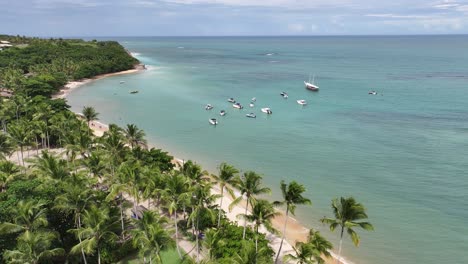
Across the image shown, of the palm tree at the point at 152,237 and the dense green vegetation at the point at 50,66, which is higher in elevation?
the dense green vegetation at the point at 50,66

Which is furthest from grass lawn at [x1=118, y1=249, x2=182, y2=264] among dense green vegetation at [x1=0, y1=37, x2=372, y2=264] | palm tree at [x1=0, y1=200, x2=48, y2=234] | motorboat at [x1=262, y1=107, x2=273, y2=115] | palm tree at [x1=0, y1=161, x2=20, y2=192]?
motorboat at [x1=262, y1=107, x2=273, y2=115]

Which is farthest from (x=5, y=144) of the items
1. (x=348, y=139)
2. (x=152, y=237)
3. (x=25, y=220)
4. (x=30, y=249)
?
(x=348, y=139)

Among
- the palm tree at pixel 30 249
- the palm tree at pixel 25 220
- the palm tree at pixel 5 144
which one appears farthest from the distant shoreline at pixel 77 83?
the palm tree at pixel 30 249

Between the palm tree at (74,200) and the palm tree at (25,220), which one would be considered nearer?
the palm tree at (25,220)

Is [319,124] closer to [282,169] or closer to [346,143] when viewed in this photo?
[346,143]

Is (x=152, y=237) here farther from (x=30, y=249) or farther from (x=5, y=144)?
(x=5, y=144)

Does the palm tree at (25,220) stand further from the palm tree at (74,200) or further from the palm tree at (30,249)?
the palm tree at (74,200)
